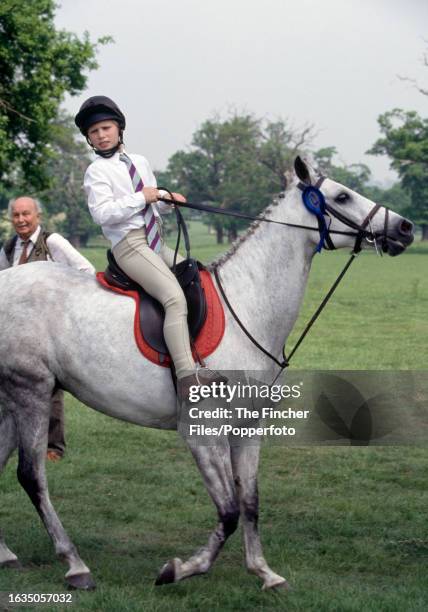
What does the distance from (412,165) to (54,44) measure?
69193mm

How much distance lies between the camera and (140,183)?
5.92m

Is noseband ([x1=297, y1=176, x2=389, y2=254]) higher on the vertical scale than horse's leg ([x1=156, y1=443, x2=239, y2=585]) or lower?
higher

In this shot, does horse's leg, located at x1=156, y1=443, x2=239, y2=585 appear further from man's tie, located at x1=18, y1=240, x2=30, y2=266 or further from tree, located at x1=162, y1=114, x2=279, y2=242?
tree, located at x1=162, y1=114, x2=279, y2=242

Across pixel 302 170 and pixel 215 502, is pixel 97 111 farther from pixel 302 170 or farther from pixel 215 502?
pixel 215 502

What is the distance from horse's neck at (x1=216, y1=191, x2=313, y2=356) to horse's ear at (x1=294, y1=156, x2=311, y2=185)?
158 millimetres

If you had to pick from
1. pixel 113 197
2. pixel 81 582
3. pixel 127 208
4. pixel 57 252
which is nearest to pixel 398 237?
pixel 127 208

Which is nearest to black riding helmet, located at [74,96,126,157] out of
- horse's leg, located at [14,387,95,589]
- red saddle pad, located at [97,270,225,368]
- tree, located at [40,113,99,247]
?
red saddle pad, located at [97,270,225,368]

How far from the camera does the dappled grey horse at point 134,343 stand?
18.8 feet

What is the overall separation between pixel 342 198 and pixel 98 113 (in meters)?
1.77

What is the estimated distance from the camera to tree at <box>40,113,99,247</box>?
4516 inches

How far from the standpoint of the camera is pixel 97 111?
19.4ft

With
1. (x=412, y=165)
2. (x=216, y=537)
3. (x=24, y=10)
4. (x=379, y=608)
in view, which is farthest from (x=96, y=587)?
(x=412, y=165)

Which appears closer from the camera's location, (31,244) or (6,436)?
(6,436)

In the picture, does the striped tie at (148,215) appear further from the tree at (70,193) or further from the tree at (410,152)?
the tree at (70,193)
